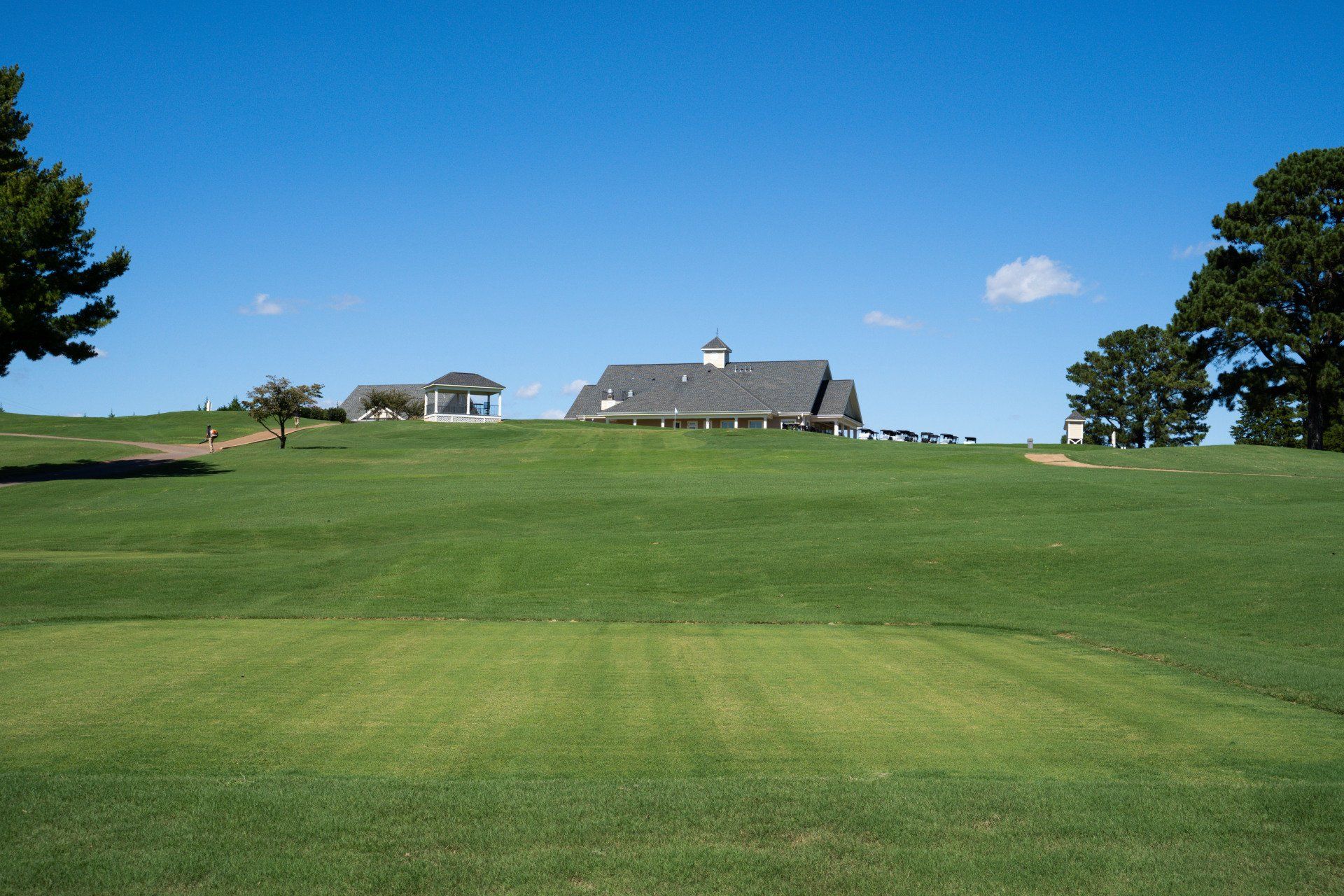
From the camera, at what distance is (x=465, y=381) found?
76125 millimetres

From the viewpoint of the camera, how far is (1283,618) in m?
15.4

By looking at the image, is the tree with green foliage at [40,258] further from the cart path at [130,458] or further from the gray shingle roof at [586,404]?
the gray shingle roof at [586,404]

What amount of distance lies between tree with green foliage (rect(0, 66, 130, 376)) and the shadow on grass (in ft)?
13.9

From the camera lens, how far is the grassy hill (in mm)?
5453

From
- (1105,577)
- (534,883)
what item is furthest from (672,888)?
(1105,577)

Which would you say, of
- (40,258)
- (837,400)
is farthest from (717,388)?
(40,258)

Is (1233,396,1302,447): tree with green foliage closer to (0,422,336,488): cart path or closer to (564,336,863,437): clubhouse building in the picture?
(564,336,863,437): clubhouse building

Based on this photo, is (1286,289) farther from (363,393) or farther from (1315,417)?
(363,393)

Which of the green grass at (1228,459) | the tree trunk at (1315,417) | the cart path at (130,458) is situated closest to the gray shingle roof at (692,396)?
the cart path at (130,458)

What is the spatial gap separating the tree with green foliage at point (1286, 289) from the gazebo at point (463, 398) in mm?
46433

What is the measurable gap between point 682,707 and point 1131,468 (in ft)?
111

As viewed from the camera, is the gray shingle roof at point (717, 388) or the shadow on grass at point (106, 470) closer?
the shadow on grass at point (106, 470)

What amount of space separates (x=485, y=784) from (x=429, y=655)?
196 inches

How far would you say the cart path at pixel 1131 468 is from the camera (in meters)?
34.7
